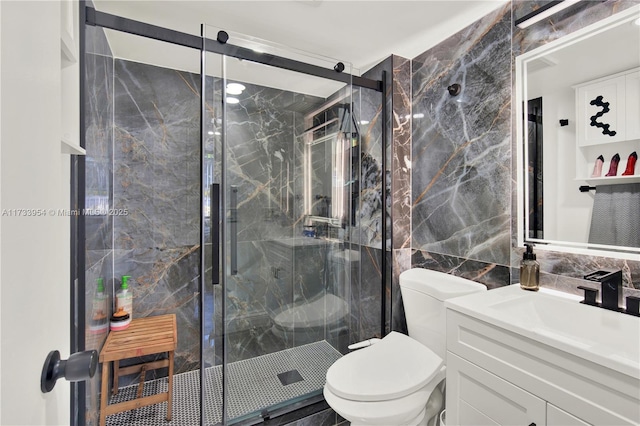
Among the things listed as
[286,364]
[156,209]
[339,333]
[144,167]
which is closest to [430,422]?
[339,333]

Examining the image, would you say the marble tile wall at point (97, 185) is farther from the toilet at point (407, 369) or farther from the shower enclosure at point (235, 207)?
the toilet at point (407, 369)

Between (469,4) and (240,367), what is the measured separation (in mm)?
2320

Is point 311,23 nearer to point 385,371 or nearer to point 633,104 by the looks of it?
point 633,104

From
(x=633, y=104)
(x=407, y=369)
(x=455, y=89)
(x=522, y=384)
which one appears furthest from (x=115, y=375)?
(x=633, y=104)

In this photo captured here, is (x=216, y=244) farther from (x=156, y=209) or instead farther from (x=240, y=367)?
(x=156, y=209)

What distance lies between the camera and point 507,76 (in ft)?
4.90

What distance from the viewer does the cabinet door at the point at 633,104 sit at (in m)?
1.10

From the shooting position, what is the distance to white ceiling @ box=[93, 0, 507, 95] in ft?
5.02

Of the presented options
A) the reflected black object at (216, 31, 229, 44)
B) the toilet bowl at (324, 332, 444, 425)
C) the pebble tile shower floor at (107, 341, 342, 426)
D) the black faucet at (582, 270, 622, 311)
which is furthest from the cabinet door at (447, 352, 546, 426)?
the reflected black object at (216, 31, 229, 44)

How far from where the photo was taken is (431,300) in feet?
5.19

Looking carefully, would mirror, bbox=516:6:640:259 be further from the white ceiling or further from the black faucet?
the white ceiling

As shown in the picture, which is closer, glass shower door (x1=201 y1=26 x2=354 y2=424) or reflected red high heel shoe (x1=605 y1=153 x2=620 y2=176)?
reflected red high heel shoe (x1=605 y1=153 x2=620 y2=176)

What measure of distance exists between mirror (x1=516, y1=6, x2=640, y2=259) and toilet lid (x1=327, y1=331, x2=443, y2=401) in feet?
2.58

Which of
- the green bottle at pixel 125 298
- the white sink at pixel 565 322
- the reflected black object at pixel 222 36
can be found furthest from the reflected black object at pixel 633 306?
the green bottle at pixel 125 298
